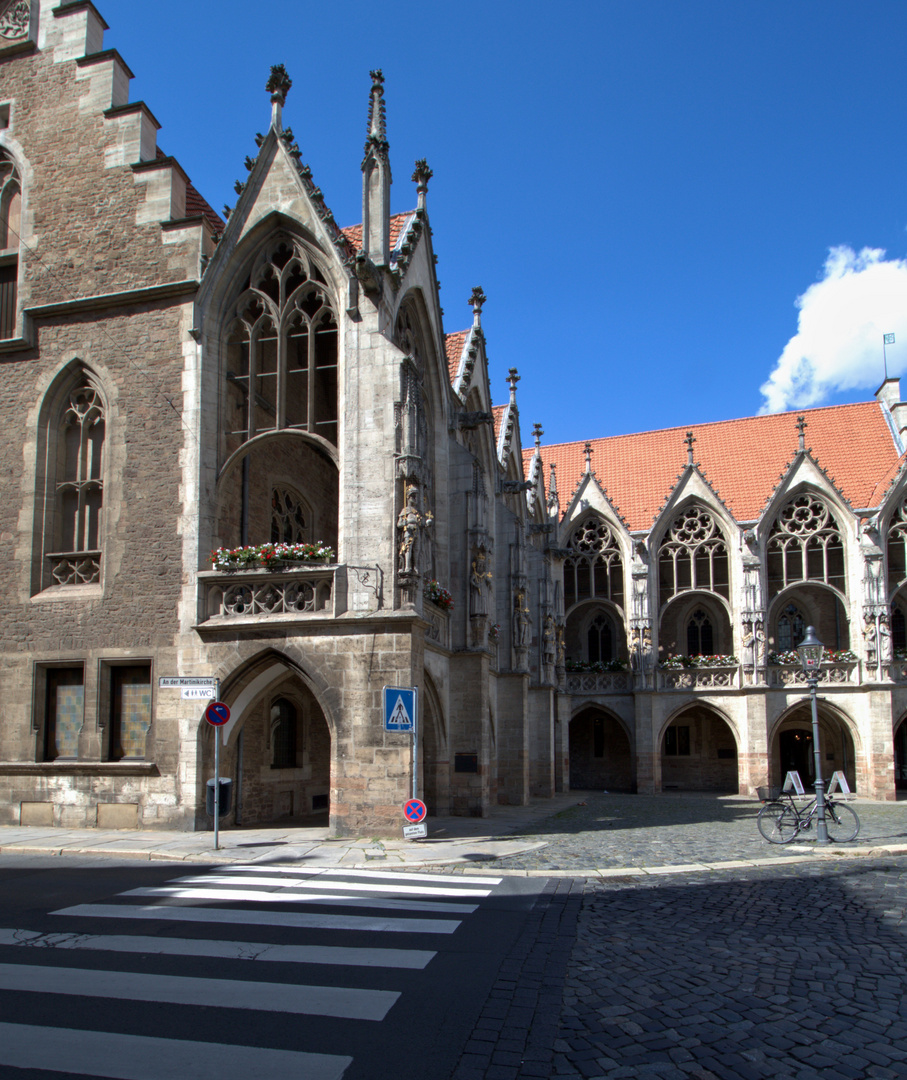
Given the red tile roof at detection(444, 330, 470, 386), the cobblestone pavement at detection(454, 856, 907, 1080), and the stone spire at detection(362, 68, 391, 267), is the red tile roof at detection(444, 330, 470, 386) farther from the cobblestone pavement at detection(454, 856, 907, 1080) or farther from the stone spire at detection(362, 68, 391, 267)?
the cobblestone pavement at detection(454, 856, 907, 1080)

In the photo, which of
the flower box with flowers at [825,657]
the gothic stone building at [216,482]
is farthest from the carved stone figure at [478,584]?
the flower box with flowers at [825,657]

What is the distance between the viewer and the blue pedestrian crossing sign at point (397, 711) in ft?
42.5

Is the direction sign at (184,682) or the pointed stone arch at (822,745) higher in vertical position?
the direction sign at (184,682)

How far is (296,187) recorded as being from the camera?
53.3 ft

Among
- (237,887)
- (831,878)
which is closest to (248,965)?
(237,887)

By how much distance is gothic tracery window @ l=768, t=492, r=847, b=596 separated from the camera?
34.4 metres

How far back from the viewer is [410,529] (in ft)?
48.3

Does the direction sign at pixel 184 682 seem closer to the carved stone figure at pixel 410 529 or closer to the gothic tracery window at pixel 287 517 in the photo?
the carved stone figure at pixel 410 529

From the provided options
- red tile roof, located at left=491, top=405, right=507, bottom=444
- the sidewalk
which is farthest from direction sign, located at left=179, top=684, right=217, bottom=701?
red tile roof, located at left=491, top=405, right=507, bottom=444

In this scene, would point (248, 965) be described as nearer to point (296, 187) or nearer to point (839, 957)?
point (839, 957)

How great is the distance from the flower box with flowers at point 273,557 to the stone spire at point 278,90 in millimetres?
7496

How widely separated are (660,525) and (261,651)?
79.7 feet

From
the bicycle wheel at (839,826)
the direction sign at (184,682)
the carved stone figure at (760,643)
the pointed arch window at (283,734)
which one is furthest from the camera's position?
the carved stone figure at (760,643)

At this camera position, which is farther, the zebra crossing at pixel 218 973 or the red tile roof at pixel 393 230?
the red tile roof at pixel 393 230
